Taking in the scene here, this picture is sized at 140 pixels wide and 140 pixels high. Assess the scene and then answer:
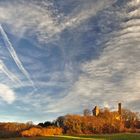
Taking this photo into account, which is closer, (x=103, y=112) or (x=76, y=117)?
(x=76, y=117)

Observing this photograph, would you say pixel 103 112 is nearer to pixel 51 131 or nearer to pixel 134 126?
pixel 134 126

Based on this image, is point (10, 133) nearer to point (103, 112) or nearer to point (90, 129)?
point (90, 129)

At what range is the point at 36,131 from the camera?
9325cm

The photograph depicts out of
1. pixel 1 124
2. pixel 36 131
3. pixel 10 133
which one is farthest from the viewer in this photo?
pixel 1 124

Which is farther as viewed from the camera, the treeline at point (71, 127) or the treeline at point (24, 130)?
the treeline at point (71, 127)

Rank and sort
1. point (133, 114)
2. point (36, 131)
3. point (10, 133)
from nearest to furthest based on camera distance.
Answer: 1. point (36, 131)
2. point (10, 133)
3. point (133, 114)

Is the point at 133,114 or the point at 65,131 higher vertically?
the point at 133,114

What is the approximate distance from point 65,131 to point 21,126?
57.7 ft

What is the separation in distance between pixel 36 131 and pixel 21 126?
20398mm

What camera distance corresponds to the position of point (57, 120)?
4641 inches

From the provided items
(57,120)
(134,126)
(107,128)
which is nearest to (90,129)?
(107,128)

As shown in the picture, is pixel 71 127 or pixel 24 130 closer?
pixel 24 130

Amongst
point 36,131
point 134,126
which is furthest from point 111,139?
point 134,126

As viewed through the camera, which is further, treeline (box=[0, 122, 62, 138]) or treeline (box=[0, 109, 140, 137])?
treeline (box=[0, 109, 140, 137])
